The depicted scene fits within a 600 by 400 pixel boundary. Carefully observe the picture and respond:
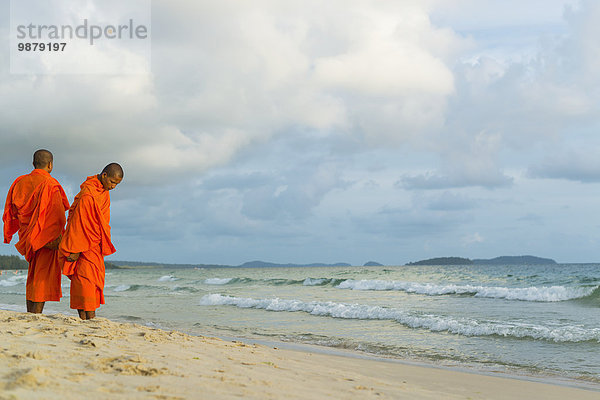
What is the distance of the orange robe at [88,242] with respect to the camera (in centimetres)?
609

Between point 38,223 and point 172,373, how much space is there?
361cm

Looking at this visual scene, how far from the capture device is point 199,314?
14305 mm

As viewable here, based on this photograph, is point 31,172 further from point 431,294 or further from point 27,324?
point 431,294

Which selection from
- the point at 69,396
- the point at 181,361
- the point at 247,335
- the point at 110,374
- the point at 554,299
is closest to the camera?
the point at 69,396

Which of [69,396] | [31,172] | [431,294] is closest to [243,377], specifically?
[69,396]

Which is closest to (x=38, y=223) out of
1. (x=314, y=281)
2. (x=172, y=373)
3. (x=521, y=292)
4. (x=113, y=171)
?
(x=113, y=171)

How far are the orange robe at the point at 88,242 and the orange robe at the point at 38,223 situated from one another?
34 centimetres

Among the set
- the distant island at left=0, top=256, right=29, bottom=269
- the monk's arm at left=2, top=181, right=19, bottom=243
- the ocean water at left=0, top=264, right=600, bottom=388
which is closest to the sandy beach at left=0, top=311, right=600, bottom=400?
the monk's arm at left=2, top=181, right=19, bottom=243

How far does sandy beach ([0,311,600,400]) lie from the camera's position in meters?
3.17

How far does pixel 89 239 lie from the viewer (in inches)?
242

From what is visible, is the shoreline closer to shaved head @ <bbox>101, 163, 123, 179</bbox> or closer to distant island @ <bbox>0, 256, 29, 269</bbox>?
shaved head @ <bbox>101, 163, 123, 179</bbox>

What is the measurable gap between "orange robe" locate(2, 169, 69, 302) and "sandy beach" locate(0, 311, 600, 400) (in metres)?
0.46

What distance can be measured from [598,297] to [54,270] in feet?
58.3

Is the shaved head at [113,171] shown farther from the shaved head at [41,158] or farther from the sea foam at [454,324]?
the sea foam at [454,324]
